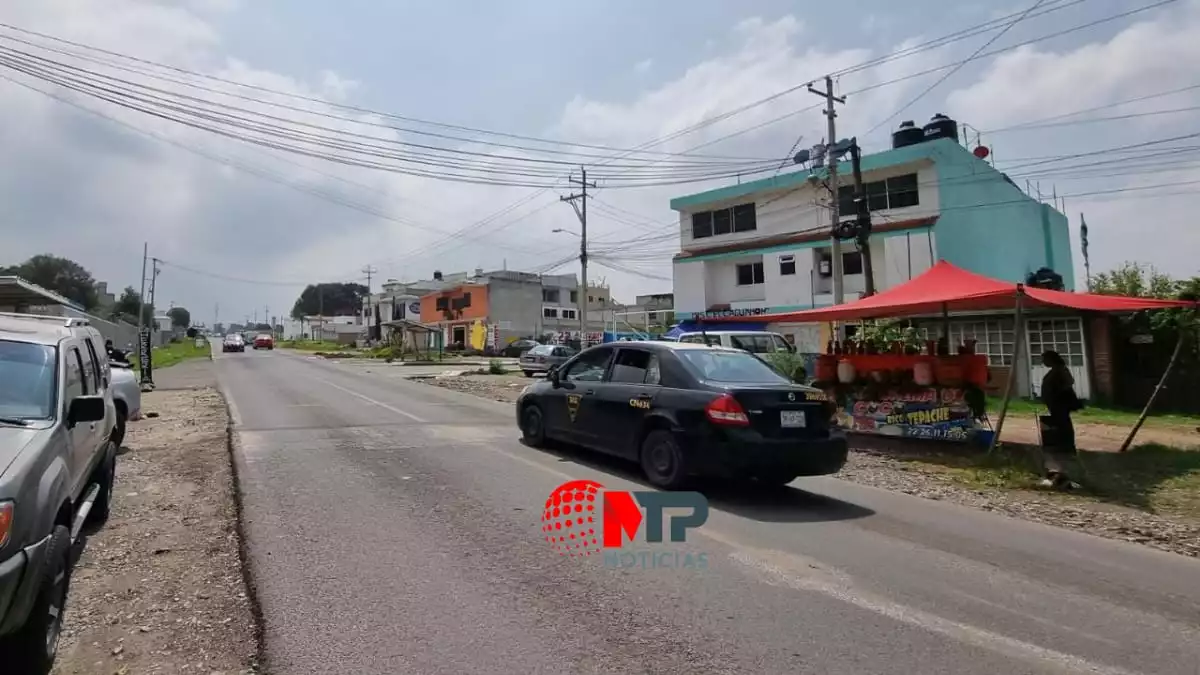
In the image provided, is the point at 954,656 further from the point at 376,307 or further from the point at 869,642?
the point at 376,307

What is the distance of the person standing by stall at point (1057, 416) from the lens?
8.62 meters

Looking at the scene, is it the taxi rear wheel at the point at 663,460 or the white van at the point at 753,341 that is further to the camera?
the white van at the point at 753,341

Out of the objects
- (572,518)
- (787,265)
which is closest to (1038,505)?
(572,518)

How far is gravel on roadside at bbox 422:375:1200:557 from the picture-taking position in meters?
6.40

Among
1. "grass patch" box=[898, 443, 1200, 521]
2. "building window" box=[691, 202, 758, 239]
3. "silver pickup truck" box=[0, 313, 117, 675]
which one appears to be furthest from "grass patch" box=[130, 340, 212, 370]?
"grass patch" box=[898, 443, 1200, 521]

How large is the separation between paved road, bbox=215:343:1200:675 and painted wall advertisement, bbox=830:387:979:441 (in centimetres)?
373

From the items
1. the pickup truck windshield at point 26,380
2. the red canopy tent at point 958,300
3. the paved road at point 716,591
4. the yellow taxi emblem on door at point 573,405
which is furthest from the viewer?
the red canopy tent at point 958,300

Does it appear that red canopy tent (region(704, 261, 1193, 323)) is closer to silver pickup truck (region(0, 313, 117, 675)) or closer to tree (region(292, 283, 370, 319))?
silver pickup truck (region(0, 313, 117, 675))

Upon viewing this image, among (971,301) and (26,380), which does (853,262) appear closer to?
(971,301)

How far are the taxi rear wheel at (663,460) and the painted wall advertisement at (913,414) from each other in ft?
18.2

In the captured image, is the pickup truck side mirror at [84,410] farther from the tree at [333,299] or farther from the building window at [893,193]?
the tree at [333,299]

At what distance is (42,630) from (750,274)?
108 feet

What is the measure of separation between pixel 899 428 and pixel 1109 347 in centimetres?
906

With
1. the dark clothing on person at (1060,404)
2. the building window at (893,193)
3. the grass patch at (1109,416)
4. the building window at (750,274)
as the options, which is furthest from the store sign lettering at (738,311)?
the dark clothing on person at (1060,404)
